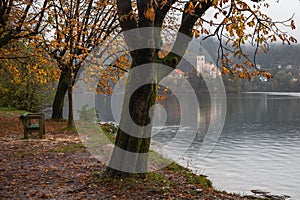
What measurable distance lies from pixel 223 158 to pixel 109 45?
917 cm

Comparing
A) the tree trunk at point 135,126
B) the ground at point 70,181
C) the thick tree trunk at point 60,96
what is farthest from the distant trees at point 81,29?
the tree trunk at point 135,126

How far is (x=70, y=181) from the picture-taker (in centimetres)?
731

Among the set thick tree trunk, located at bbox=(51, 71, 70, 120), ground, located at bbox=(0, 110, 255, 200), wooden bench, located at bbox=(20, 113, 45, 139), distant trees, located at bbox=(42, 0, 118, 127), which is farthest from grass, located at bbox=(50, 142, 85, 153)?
thick tree trunk, located at bbox=(51, 71, 70, 120)

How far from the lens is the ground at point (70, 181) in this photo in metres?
6.45

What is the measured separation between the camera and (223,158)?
61.7 ft

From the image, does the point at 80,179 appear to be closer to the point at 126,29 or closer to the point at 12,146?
the point at 126,29

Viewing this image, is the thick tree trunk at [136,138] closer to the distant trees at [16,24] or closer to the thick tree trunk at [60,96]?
the distant trees at [16,24]

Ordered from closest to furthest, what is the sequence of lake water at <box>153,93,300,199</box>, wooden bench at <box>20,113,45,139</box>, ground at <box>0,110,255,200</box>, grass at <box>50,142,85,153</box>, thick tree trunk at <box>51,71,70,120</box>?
ground at <box>0,110,255,200</box>
grass at <box>50,142,85,153</box>
wooden bench at <box>20,113,45,139</box>
lake water at <box>153,93,300,199</box>
thick tree trunk at <box>51,71,70,120</box>

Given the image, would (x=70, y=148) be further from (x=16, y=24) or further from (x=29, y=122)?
(x=16, y=24)

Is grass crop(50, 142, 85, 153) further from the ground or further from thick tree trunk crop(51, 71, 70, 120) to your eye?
thick tree trunk crop(51, 71, 70, 120)

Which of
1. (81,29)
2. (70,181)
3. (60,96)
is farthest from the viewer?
(60,96)

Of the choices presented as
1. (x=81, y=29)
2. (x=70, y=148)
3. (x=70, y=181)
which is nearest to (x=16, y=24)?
(x=81, y=29)

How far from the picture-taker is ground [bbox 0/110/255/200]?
6.45 meters

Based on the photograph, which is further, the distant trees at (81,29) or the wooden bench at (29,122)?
the distant trees at (81,29)
